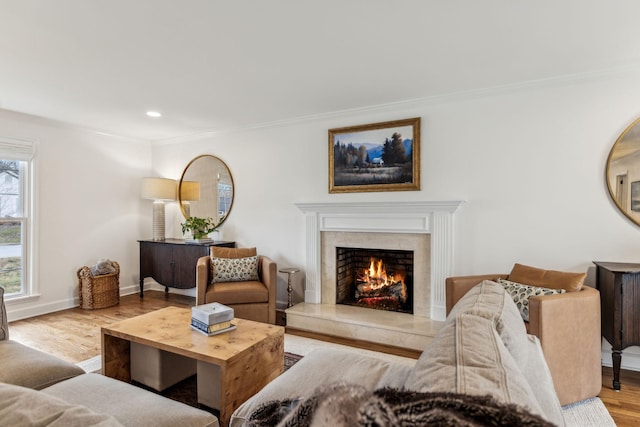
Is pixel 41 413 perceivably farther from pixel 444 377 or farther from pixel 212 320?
pixel 212 320

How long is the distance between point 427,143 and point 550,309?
1.90m

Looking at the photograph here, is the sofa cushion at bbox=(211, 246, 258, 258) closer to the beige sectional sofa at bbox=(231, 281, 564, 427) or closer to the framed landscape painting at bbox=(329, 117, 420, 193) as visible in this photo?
the framed landscape painting at bbox=(329, 117, 420, 193)

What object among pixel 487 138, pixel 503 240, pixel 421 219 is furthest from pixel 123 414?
pixel 487 138

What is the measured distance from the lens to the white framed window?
12.6 feet

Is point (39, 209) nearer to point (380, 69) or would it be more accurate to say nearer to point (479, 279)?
point (380, 69)

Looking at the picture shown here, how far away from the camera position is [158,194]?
15.5 feet

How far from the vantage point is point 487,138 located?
3.20 metres

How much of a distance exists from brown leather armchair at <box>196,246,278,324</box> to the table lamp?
1554mm

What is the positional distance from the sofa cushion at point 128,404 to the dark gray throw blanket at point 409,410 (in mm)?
814

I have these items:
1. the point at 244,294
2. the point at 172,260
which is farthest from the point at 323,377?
the point at 172,260

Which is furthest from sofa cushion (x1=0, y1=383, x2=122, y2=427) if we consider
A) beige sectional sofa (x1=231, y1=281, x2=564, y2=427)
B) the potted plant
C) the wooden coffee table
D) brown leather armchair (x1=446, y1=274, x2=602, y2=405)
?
the potted plant

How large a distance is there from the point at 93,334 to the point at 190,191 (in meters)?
2.15

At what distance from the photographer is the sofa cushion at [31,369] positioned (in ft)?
5.11

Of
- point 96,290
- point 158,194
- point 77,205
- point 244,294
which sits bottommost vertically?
point 96,290
